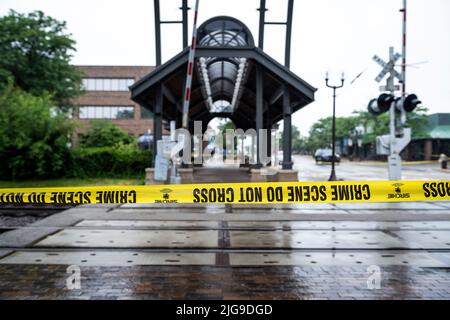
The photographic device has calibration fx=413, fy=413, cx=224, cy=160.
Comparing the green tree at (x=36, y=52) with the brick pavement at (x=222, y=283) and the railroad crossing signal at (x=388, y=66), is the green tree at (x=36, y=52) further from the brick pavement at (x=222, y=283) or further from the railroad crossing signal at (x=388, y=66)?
the brick pavement at (x=222, y=283)

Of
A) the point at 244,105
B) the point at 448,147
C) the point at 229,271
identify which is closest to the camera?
the point at 229,271

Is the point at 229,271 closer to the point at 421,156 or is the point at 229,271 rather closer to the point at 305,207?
the point at 305,207

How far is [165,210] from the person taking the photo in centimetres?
1201

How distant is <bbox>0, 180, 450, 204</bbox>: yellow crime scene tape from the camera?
7.27 metres

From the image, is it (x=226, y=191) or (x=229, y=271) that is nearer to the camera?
(x=229, y=271)

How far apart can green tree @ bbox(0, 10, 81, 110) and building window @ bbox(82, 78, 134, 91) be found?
2259 centimetres

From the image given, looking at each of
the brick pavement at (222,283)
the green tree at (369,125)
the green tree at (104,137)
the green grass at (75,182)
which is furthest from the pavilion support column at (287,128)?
the green tree at (104,137)

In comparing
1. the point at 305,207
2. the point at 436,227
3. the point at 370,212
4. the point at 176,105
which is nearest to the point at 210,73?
the point at 176,105

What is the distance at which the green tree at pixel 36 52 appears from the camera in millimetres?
36188

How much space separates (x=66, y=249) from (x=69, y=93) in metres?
38.1

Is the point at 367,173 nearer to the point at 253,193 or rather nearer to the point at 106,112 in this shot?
the point at 253,193

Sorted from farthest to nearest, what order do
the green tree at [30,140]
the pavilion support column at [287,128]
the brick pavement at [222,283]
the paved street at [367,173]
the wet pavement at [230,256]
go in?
the paved street at [367,173], the green tree at [30,140], the pavilion support column at [287,128], the wet pavement at [230,256], the brick pavement at [222,283]

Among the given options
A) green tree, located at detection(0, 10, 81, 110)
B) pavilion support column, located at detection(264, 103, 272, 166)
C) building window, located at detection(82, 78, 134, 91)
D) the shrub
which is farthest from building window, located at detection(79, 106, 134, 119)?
the shrub

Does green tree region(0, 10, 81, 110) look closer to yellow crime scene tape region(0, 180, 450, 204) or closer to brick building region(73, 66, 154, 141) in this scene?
brick building region(73, 66, 154, 141)
